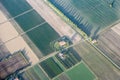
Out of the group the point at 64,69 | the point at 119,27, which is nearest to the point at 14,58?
the point at 64,69

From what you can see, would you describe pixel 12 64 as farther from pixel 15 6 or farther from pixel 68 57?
pixel 15 6

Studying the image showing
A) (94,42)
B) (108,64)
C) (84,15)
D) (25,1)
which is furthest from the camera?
(25,1)

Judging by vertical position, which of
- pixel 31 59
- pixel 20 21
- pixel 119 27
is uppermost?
pixel 20 21

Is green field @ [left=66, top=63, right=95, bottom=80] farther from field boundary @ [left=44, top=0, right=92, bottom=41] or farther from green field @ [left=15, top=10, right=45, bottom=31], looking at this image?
green field @ [left=15, top=10, right=45, bottom=31]

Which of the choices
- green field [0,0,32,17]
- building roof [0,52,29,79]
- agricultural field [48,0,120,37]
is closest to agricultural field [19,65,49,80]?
building roof [0,52,29,79]

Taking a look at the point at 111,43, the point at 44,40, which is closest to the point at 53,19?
the point at 44,40

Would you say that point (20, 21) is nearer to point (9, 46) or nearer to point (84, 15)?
point (9, 46)

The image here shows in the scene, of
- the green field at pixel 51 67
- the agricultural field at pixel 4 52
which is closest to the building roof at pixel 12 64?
the agricultural field at pixel 4 52
